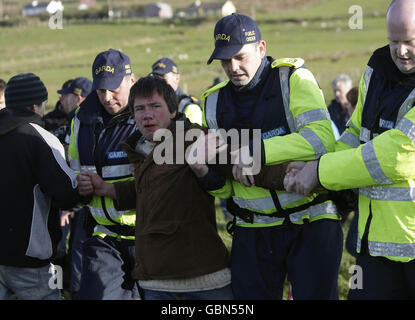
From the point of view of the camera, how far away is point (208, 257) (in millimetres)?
3832

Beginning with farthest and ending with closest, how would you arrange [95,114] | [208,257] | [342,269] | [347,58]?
[347,58], [342,269], [95,114], [208,257]

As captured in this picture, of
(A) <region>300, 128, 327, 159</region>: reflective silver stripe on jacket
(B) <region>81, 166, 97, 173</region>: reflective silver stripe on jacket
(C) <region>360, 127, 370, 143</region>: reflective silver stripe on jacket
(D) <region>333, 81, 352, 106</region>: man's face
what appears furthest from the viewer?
(D) <region>333, 81, 352, 106</region>: man's face

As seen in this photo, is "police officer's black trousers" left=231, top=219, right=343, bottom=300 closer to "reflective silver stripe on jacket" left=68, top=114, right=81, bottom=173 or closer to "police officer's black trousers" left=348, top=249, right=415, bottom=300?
"police officer's black trousers" left=348, top=249, right=415, bottom=300

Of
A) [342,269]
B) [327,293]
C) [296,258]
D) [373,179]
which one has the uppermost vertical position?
[373,179]

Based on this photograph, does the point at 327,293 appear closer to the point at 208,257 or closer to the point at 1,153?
the point at 208,257

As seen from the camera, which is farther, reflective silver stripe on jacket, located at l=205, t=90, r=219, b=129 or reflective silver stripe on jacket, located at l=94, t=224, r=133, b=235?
reflective silver stripe on jacket, located at l=94, t=224, r=133, b=235

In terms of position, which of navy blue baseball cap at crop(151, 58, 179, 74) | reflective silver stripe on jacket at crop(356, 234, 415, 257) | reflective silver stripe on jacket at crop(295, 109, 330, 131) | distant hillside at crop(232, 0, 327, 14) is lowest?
reflective silver stripe on jacket at crop(356, 234, 415, 257)

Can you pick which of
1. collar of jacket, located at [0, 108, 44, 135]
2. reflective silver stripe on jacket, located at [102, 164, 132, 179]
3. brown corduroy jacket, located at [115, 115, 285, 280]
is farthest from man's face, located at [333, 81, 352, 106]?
collar of jacket, located at [0, 108, 44, 135]

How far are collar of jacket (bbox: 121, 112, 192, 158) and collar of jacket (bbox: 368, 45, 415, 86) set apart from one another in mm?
1345

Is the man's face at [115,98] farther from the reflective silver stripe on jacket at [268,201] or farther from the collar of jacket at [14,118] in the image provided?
the reflective silver stripe on jacket at [268,201]

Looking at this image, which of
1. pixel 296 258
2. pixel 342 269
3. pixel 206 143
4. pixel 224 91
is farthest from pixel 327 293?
pixel 342 269

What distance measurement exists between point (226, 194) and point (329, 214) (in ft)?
2.46

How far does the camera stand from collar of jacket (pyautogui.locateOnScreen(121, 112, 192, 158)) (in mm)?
4049

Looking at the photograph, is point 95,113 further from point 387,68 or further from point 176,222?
point 387,68
